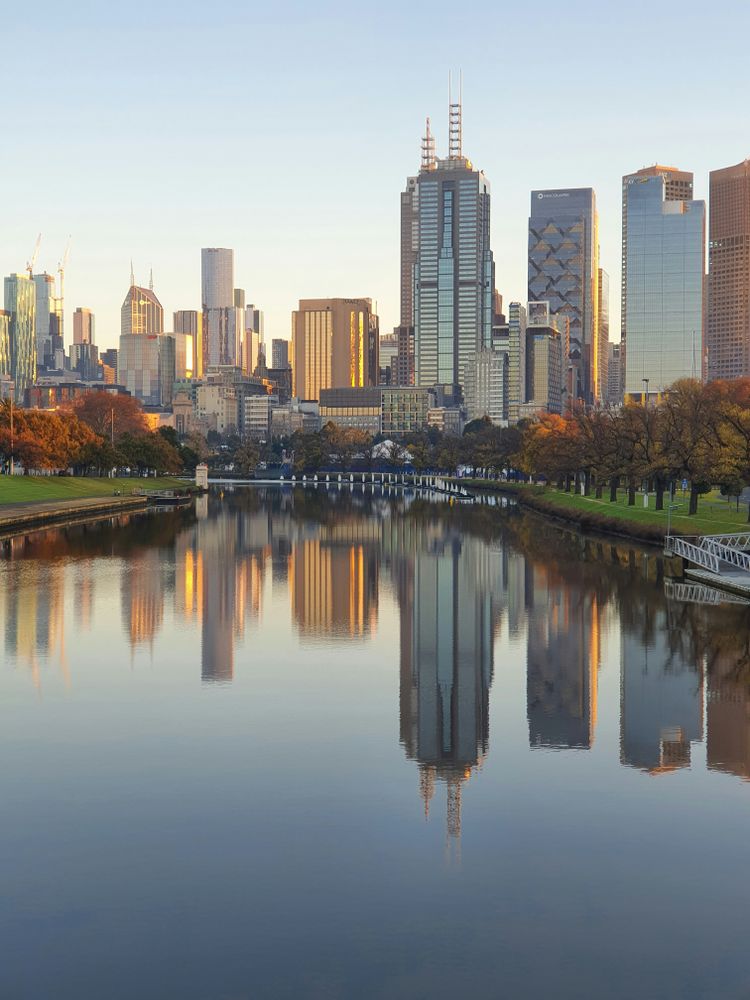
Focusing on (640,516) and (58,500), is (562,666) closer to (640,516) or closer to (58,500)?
(640,516)

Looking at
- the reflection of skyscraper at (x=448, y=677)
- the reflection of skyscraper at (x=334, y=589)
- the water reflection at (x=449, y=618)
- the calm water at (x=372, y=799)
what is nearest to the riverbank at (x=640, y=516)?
the water reflection at (x=449, y=618)

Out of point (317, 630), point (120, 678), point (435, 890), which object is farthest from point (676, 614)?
point (435, 890)

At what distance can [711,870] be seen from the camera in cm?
1698

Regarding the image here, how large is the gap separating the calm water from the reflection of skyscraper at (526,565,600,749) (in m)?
0.16

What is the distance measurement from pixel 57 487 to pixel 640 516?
6815cm

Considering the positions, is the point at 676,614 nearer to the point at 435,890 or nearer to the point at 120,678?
the point at 120,678

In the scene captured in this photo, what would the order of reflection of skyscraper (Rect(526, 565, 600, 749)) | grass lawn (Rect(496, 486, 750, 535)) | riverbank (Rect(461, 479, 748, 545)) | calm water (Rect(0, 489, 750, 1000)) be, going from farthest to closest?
1. riverbank (Rect(461, 479, 748, 545))
2. grass lawn (Rect(496, 486, 750, 535))
3. reflection of skyscraper (Rect(526, 565, 600, 749))
4. calm water (Rect(0, 489, 750, 1000))

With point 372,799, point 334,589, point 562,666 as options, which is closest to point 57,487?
point 334,589

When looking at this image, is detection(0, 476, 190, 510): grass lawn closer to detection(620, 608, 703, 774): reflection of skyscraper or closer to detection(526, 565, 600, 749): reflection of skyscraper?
detection(526, 565, 600, 749): reflection of skyscraper

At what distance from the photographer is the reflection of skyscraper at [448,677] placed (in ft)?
75.2

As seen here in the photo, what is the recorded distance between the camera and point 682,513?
7769 cm

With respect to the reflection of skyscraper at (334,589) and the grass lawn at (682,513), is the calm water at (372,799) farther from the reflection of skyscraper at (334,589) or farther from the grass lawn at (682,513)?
the grass lawn at (682,513)

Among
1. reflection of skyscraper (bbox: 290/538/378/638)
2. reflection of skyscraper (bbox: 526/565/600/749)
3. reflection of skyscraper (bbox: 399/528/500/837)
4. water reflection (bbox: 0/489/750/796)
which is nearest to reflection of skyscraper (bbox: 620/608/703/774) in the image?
water reflection (bbox: 0/489/750/796)

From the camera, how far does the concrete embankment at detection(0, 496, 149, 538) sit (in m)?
80.8
